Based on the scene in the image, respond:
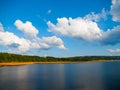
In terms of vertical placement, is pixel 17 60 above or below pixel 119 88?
above

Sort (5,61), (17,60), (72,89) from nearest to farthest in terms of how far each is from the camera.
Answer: (72,89) → (5,61) → (17,60)

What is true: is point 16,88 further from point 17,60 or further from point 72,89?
point 17,60

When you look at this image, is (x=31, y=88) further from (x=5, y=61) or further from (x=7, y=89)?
(x=5, y=61)

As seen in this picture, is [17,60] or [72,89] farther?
[17,60]

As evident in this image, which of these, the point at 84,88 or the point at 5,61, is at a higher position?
the point at 5,61

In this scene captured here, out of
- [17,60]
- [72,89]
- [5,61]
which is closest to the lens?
[72,89]

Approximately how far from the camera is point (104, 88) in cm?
4284

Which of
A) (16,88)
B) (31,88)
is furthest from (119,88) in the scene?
(16,88)

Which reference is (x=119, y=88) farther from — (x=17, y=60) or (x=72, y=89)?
(x=17, y=60)

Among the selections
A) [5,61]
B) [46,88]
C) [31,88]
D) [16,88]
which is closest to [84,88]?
[46,88]

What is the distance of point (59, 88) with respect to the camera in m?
43.8

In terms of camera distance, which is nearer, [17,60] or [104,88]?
[104,88]

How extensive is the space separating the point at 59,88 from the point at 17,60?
465ft

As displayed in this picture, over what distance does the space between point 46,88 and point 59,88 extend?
2713 mm
